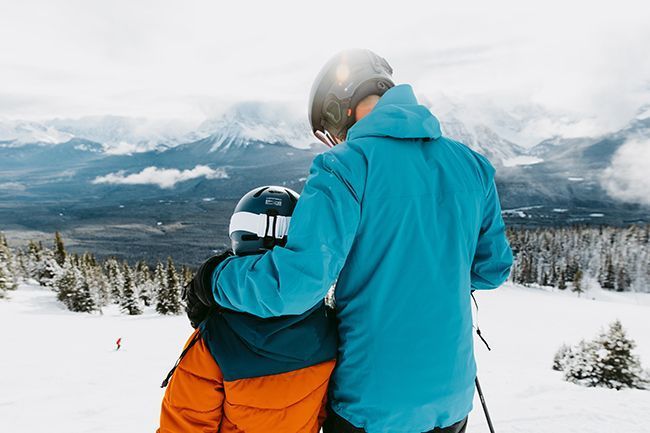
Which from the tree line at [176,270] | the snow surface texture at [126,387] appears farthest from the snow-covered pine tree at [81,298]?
the snow surface texture at [126,387]

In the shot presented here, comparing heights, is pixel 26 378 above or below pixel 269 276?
below

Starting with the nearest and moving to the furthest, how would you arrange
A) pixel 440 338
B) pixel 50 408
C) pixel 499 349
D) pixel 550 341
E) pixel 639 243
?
pixel 440 338
pixel 50 408
pixel 499 349
pixel 550 341
pixel 639 243

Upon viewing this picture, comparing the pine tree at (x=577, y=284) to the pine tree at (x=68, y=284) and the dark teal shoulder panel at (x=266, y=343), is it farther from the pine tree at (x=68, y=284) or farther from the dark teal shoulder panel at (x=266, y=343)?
the dark teal shoulder panel at (x=266, y=343)

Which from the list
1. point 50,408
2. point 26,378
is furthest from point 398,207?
point 26,378

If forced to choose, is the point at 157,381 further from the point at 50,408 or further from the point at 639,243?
the point at 639,243

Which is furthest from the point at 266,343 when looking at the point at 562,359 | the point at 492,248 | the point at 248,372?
the point at 562,359

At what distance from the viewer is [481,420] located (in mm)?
5781

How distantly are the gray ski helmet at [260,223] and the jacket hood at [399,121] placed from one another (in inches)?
20.9

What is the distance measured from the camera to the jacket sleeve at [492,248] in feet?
Result: 6.73

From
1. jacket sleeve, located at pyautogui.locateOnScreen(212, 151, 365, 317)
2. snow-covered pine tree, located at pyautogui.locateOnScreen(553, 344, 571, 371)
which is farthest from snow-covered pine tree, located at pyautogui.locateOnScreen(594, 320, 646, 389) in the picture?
jacket sleeve, located at pyautogui.locateOnScreen(212, 151, 365, 317)

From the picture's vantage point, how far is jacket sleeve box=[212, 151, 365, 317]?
148cm

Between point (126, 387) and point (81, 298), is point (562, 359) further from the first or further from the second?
point (81, 298)

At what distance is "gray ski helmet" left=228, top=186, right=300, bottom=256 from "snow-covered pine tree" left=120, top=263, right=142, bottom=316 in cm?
4326

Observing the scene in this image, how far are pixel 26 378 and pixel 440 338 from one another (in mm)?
12908
